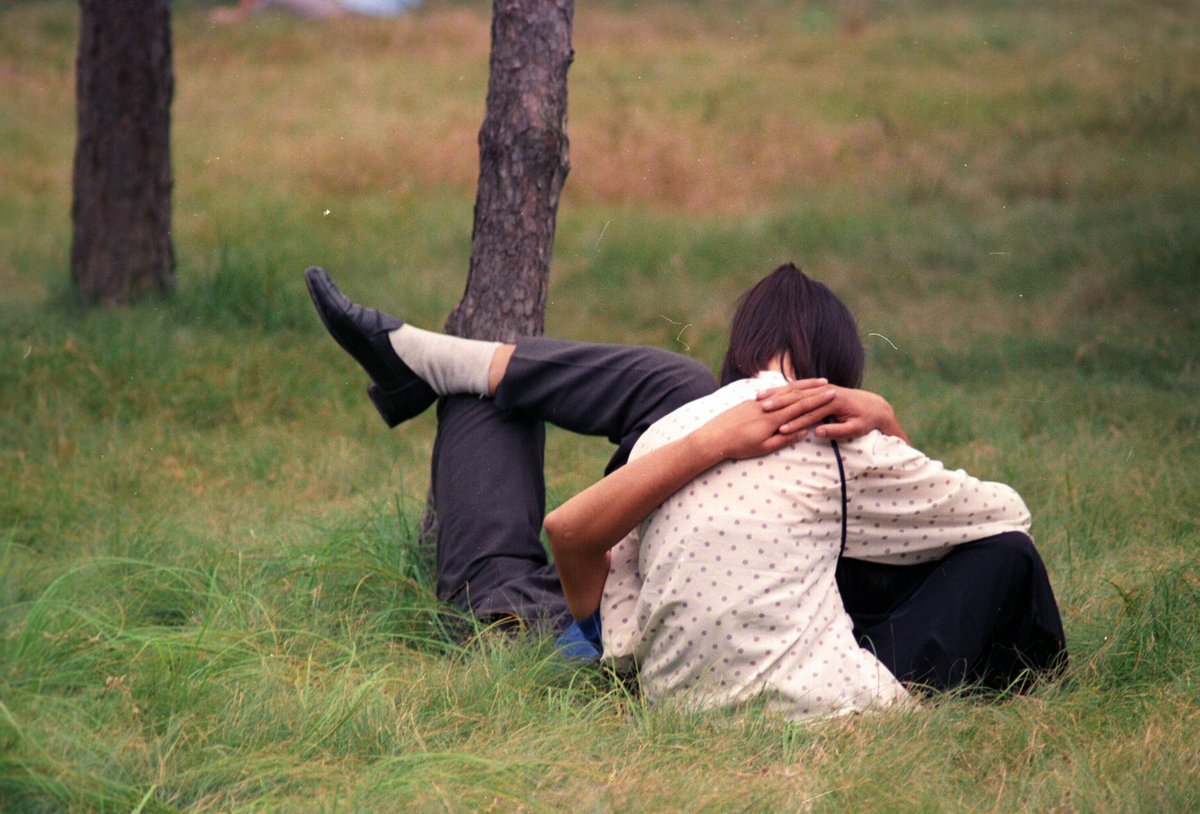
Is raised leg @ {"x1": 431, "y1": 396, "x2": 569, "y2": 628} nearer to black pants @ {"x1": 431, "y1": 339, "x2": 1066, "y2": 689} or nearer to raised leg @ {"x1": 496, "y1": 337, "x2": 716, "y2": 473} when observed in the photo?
black pants @ {"x1": 431, "y1": 339, "x2": 1066, "y2": 689}

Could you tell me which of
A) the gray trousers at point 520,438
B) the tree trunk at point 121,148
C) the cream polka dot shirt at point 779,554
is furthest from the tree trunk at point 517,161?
the tree trunk at point 121,148

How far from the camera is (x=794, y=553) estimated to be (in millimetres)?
2588

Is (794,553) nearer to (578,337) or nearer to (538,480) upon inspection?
(538,480)

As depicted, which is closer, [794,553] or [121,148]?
[794,553]

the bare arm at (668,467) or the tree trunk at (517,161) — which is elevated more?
the tree trunk at (517,161)

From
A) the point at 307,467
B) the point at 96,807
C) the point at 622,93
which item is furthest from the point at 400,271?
the point at 96,807

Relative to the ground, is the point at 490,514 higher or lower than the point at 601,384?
lower

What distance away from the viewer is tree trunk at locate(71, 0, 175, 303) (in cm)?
639

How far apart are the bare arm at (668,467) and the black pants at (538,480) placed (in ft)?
1.66

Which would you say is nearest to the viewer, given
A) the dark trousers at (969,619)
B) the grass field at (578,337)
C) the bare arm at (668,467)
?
the grass field at (578,337)

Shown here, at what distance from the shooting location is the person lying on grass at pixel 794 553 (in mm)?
2580

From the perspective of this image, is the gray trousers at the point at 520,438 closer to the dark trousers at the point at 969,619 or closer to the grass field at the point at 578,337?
the grass field at the point at 578,337

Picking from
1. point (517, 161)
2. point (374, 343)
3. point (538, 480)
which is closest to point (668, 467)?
point (538, 480)

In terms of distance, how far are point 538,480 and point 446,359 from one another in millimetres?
412
